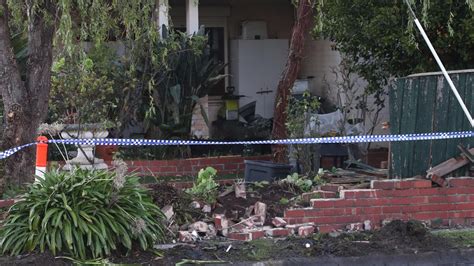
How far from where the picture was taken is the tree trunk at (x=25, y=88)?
7.46 m

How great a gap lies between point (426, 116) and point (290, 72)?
10.2ft

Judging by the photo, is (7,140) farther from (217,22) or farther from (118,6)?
(217,22)

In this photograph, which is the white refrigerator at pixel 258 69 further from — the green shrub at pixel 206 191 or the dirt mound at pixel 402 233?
the dirt mound at pixel 402 233

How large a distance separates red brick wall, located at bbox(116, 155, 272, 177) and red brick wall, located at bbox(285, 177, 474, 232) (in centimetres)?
373

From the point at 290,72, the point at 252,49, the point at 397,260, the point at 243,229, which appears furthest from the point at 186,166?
the point at 397,260

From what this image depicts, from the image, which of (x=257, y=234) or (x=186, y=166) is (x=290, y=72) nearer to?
(x=186, y=166)

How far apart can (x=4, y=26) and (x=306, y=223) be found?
3759mm

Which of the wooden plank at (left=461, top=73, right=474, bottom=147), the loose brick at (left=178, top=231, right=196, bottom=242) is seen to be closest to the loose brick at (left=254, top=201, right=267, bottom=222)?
the loose brick at (left=178, top=231, right=196, bottom=242)

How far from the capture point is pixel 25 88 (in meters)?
7.55

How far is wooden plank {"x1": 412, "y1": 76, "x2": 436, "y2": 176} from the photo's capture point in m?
7.57

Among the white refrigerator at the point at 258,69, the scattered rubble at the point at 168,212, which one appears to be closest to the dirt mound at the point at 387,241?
the scattered rubble at the point at 168,212

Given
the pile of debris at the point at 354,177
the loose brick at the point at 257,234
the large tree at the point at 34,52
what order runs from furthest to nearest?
the pile of debris at the point at 354,177, the large tree at the point at 34,52, the loose brick at the point at 257,234

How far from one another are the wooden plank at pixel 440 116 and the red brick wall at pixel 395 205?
0.33 m

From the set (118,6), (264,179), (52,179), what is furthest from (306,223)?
(118,6)
